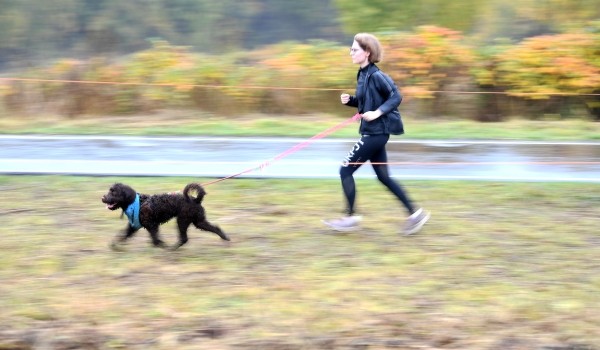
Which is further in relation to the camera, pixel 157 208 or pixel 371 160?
pixel 371 160

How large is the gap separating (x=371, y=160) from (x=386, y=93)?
25.8 inches

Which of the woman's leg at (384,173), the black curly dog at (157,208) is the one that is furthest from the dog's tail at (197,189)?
the woman's leg at (384,173)

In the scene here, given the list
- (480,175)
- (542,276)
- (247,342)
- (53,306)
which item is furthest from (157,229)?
(480,175)

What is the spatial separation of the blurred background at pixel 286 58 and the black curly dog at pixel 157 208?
9240 mm

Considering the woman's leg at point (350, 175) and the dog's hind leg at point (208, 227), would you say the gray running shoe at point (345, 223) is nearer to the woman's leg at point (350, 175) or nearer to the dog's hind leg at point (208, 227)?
the woman's leg at point (350, 175)

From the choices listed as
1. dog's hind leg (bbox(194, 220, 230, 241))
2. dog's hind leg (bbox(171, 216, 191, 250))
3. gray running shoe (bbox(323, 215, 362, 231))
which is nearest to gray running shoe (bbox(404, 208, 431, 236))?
gray running shoe (bbox(323, 215, 362, 231))

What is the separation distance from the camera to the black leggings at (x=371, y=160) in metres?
6.83

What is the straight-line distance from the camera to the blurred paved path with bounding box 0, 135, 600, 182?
10148 millimetres

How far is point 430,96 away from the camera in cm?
1562

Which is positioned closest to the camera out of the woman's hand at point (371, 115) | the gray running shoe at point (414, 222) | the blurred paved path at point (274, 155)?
the woman's hand at point (371, 115)

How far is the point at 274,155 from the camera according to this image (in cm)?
1186

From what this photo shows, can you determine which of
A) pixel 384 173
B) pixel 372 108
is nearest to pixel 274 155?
pixel 384 173

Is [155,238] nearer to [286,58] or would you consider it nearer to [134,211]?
[134,211]

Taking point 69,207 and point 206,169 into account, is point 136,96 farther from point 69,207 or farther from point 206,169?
point 69,207
